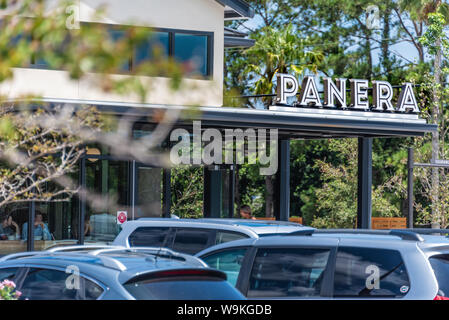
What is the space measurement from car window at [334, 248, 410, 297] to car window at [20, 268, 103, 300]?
7.72 feet

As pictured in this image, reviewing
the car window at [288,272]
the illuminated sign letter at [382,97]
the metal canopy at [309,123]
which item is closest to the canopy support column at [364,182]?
the metal canopy at [309,123]

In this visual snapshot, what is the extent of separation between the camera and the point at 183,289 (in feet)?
19.2

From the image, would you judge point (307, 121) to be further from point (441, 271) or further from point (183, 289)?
point (183, 289)

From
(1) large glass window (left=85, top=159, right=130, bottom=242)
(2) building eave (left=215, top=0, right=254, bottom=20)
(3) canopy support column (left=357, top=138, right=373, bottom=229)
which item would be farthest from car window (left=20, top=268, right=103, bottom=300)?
(3) canopy support column (left=357, top=138, right=373, bottom=229)

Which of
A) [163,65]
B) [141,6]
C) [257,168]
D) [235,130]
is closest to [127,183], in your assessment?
[235,130]

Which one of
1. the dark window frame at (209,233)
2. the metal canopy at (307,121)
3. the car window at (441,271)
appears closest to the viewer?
the car window at (441,271)

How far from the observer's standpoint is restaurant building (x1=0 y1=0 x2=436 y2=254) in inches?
708

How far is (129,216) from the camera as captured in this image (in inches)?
752

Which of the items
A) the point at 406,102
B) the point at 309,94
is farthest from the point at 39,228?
the point at 406,102

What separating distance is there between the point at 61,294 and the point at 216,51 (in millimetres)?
14854

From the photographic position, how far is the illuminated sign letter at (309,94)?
19797 millimetres

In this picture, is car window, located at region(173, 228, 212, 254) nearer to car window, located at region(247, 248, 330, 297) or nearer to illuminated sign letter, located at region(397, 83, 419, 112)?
car window, located at region(247, 248, 330, 297)

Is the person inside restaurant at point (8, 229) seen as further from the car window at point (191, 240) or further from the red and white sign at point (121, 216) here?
the car window at point (191, 240)

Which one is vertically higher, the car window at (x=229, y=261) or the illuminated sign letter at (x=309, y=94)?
the illuminated sign letter at (x=309, y=94)
